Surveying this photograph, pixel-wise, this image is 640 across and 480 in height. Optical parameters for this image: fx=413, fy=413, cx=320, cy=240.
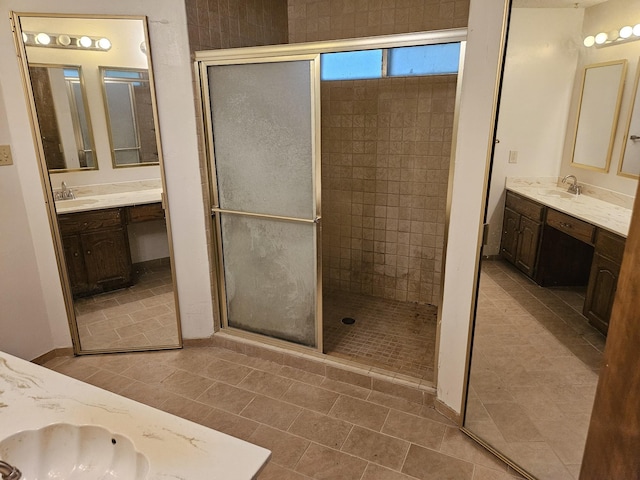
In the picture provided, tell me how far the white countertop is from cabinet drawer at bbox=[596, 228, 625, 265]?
2.50 meters

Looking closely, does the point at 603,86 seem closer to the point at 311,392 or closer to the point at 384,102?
the point at 384,102

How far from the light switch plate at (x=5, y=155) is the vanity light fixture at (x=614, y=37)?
3.03m

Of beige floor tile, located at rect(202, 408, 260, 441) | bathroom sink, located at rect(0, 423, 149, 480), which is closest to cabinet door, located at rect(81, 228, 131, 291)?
beige floor tile, located at rect(202, 408, 260, 441)

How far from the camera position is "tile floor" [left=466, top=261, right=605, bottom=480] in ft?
6.28

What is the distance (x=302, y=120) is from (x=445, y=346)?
1.45 metres

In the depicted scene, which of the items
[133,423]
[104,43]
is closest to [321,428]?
[133,423]

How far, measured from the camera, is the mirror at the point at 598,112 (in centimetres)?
165

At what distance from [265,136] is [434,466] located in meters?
1.94

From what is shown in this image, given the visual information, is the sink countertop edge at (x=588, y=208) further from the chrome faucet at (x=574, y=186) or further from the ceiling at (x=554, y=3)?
the ceiling at (x=554, y=3)

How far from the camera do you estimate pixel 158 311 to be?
314cm

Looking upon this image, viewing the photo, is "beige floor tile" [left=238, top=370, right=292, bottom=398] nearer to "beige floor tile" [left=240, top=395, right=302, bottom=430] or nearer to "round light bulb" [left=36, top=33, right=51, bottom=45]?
"beige floor tile" [left=240, top=395, right=302, bottom=430]

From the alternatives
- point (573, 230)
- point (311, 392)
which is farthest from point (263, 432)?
point (573, 230)

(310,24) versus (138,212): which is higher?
(310,24)

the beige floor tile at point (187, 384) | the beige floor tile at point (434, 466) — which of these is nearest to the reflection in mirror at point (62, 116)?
the beige floor tile at point (187, 384)
